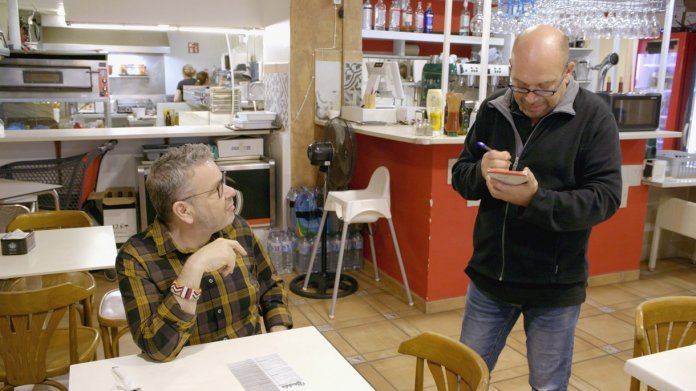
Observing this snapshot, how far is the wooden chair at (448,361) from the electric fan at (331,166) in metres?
2.50

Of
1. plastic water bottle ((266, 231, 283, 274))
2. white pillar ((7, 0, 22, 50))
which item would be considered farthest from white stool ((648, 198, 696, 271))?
white pillar ((7, 0, 22, 50))

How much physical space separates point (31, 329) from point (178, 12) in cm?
396

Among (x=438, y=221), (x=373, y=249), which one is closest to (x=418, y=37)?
(x=373, y=249)

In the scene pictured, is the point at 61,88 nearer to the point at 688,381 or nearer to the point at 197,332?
the point at 197,332

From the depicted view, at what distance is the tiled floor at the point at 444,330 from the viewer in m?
3.15

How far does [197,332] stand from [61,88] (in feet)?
17.6

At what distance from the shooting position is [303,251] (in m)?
4.59

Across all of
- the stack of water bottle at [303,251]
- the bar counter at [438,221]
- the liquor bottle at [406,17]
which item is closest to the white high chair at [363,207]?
the bar counter at [438,221]

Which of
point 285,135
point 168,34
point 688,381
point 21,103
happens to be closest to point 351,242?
point 285,135

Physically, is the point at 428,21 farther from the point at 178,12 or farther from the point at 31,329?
the point at 31,329

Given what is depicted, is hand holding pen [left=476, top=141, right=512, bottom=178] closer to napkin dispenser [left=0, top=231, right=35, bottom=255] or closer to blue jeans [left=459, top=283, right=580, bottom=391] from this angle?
blue jeans [left=459, top=283, right=580, bottom=391]

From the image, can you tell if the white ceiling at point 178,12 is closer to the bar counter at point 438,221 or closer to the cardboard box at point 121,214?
the cardboard box at point 121,214

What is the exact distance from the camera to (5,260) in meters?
2.56

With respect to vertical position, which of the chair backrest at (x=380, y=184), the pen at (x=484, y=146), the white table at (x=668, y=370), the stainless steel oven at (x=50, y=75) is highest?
the stainless steel oven at (x=50, y=75)
